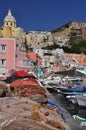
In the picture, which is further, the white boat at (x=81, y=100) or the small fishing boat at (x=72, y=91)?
the small fishing boat at (x=72, y=91)

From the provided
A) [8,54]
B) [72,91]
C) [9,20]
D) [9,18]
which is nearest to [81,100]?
[72,91]

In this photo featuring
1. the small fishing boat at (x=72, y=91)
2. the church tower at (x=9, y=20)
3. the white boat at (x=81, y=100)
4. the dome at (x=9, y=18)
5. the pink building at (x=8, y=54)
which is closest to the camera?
the white boat at (x=81, y=100)

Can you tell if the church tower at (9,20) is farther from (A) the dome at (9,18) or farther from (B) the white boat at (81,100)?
(B) the white boat at (81,100)

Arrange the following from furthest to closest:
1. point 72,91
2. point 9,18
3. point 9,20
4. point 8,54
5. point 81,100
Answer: point 9,18 → point 9,20 → point 8,54 → point 72,91 → point 81,100

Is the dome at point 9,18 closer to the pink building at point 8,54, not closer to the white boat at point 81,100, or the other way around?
the pink building at point 8,54

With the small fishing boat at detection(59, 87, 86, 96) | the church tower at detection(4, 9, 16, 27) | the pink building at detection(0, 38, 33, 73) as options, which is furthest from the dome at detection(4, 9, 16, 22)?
the small fishing boat at detection(59, 87, 86, 96)

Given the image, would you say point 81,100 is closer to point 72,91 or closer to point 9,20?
point 72,91

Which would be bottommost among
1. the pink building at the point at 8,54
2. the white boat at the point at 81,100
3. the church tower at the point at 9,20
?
the white boat at the point at 81,100

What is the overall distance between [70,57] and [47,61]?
17.9 metres

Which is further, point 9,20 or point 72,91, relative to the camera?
point 9,20

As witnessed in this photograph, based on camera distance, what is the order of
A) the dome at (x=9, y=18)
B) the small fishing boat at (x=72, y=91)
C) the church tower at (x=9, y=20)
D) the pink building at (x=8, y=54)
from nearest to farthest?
1. the small fishing boat at (x=72, y=91)
2. the pink building at (x=8, y=54)
3. the church tower at (x=9, y=20)
4. the dome at (x=9, y=18)

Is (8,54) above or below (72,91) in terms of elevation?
above

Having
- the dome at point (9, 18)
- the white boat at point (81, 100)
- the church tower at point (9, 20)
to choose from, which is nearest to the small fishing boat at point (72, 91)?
the white boat at point (81, 100)

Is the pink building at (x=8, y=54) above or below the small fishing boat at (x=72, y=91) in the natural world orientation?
above
